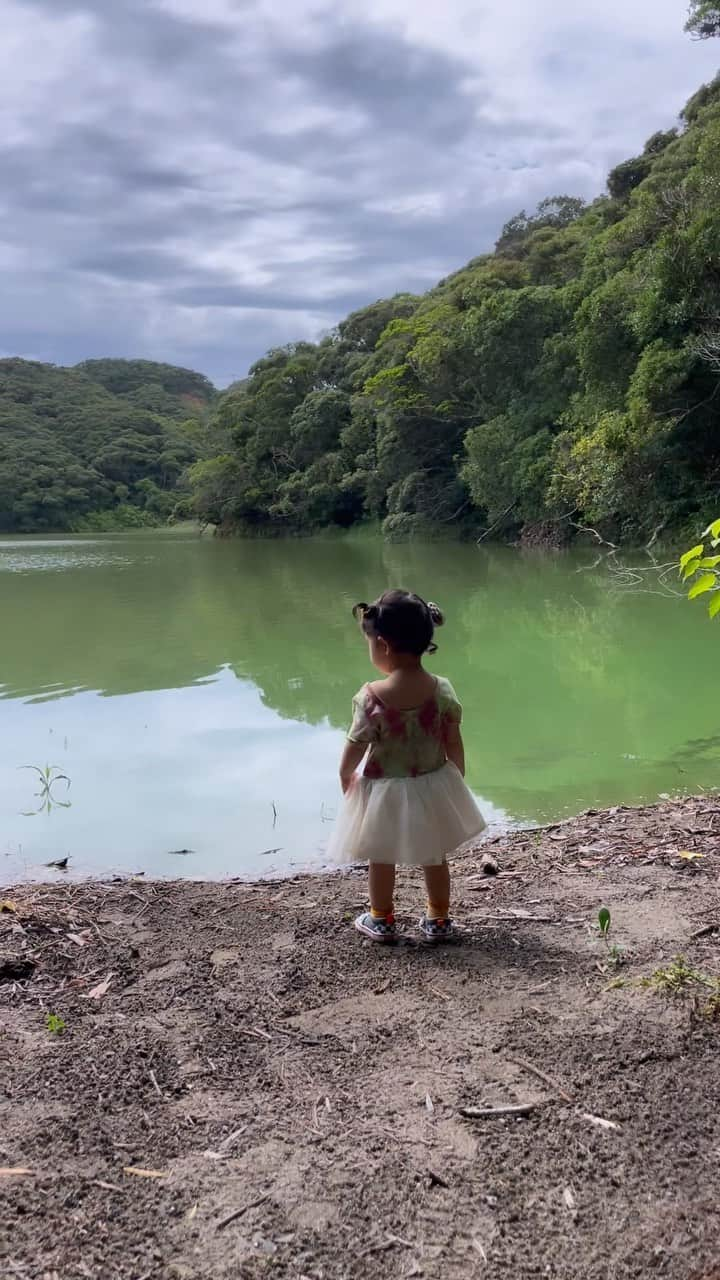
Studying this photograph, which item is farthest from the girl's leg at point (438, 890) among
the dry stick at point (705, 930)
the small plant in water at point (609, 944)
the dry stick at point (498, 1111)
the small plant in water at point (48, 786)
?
the small plant in water at point (48, 786)

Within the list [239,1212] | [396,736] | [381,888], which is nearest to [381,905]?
[381,888]

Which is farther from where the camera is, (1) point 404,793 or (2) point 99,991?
(1) point 404,793

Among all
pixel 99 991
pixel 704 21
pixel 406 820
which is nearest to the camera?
pixel 99 991

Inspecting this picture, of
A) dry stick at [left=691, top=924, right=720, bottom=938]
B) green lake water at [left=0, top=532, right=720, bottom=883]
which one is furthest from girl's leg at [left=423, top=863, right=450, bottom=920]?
green lake water at [left=0, top=532, right=720, bottom=883]

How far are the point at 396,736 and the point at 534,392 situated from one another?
23.7 meters

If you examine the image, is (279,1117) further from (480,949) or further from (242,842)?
(242,842)

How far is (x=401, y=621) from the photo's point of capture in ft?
9.50

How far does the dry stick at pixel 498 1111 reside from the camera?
6.26 ft

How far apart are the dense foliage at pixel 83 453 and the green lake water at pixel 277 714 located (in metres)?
43.7

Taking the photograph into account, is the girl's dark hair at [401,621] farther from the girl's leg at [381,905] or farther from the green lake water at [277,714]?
the green lake water at [277,714]

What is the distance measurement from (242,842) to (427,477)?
1123 inches

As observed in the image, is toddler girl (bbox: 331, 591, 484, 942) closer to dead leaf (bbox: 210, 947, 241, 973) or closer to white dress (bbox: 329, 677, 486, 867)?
white dress (bbox: 329, 677, 486, 867)

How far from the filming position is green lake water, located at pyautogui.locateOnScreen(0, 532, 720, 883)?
4.96m

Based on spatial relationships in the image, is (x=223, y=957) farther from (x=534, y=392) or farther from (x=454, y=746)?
(x=534, y=392)
